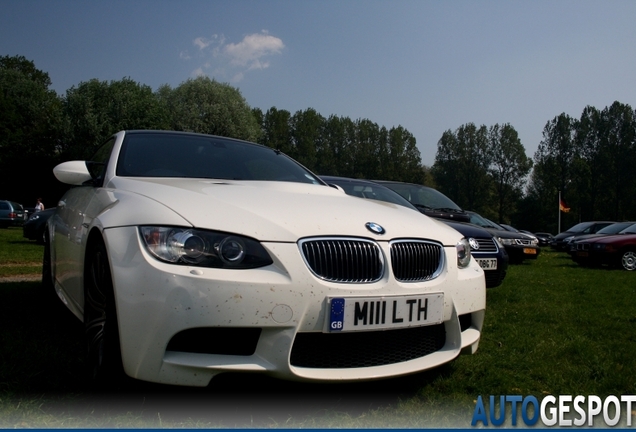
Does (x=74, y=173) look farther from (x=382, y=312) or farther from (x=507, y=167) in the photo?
(x=507, y=167)

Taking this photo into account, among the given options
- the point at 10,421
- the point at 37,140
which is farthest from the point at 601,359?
the point at 37,140

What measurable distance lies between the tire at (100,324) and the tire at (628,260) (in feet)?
42.0

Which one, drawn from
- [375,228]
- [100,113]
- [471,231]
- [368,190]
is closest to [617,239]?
[471,231]

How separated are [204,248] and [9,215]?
3112cm

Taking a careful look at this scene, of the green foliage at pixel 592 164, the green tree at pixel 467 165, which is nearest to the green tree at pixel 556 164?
the green foliage at pixel 592 164

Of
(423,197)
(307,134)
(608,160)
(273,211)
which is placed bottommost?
(273,211)

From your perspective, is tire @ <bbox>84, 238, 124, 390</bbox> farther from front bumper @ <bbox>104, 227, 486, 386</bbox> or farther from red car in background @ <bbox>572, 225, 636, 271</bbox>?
red car in background @ <bbox>572, 225, 636, 271</bbox>

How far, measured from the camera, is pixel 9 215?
95.8 ft

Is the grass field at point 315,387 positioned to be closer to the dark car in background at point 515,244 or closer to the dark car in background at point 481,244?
the dark car in background at point 481,244

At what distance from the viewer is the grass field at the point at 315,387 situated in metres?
2.40

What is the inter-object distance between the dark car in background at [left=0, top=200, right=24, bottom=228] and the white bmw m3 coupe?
98.1 ft

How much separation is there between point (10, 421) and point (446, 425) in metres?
1.89

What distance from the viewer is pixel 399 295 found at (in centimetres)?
249

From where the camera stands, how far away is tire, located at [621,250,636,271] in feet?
41.8
